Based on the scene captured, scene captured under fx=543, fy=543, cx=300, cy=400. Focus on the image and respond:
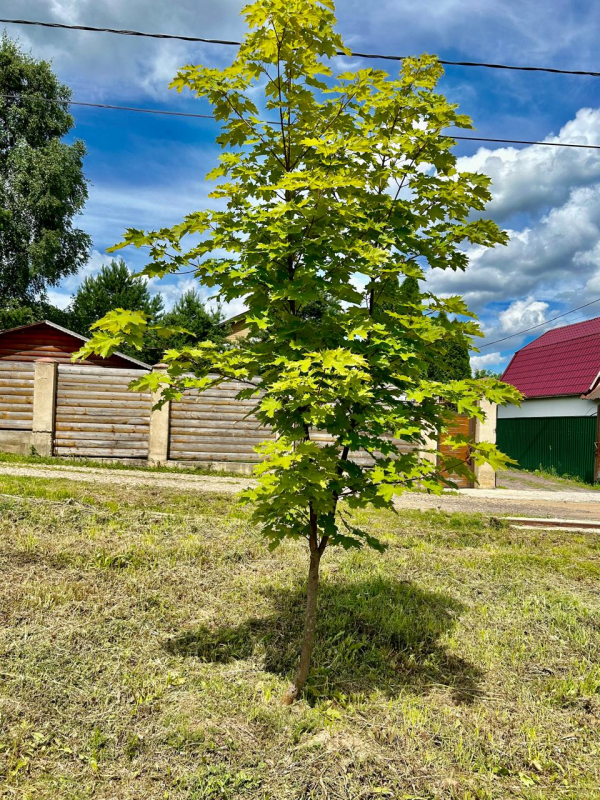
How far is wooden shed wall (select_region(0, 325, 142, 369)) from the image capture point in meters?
17.9

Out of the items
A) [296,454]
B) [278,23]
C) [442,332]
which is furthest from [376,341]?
[278,23]

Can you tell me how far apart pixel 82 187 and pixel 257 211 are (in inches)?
1066

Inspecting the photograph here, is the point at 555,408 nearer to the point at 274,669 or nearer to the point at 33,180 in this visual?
the point at 274,669

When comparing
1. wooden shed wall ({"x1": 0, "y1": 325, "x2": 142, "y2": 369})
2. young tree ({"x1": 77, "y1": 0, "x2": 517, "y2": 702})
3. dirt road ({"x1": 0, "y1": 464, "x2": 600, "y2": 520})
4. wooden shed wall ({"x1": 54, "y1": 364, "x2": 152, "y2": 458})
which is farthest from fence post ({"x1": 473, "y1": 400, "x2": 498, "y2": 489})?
wooden shed wall ({"x1": 0, "y1": 325, "x2": 142, "y2": 369})

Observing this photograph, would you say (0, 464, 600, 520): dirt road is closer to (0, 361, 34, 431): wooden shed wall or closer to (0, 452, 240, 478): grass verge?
(0, 452, 240, 478): grass verge

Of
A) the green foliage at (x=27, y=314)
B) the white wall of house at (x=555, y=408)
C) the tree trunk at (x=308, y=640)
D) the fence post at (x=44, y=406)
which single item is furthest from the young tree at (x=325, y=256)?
the green foliage at (x=27, y=314)

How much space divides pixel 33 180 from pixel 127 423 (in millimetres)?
16367

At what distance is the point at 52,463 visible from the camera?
12242 mm

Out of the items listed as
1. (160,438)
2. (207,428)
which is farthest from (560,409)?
(160,438)

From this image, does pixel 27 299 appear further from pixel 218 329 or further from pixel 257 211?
pixel 257 211

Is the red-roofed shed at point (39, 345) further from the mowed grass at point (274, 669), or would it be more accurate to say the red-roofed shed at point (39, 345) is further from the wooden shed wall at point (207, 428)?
the mowed grass at point (274, 669)

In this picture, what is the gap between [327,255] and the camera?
12.0 ft

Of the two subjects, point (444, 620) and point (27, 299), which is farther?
point (27, 299)

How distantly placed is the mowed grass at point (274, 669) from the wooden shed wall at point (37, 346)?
481 inches
